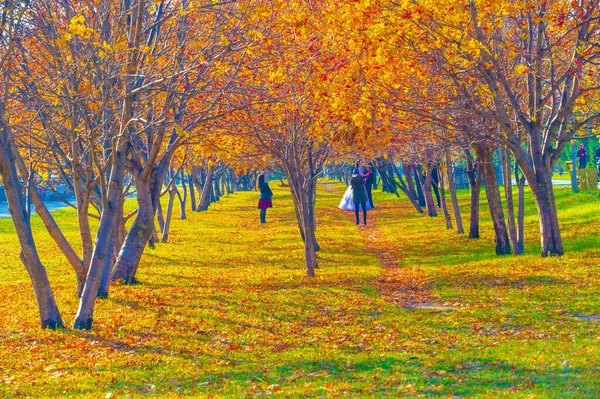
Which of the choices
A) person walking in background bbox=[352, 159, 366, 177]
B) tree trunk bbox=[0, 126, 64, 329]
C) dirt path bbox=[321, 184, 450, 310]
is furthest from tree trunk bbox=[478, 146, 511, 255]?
person walking in background bbox=[352, 159, 366, 177]

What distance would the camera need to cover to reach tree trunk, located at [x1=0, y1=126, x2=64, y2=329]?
10.8m

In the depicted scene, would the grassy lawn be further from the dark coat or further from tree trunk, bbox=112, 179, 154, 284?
the dark coat

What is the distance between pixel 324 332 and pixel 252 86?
4.84m

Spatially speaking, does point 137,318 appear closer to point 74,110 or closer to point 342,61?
point 74,110

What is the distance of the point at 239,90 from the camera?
1305 centimetres

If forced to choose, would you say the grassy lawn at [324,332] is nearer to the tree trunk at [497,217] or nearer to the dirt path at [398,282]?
the dirt path at [398,282]

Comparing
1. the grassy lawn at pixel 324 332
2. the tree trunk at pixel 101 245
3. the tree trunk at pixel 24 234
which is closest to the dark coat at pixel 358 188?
the grassy lawn at pixel 324 332

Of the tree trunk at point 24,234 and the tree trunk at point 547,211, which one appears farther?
the tree trunk at point 547,211

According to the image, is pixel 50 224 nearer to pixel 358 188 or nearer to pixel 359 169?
pixel 358 188

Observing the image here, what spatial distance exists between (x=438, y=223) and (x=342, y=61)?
15.3 metres

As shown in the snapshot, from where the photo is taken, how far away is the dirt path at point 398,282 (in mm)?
13180

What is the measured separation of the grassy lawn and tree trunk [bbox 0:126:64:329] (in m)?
0.45

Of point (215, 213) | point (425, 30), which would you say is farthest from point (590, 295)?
point (215, 213)

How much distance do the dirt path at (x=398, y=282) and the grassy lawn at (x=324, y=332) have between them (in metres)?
0.14
